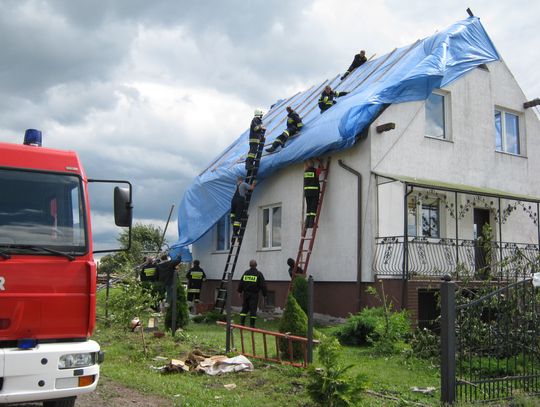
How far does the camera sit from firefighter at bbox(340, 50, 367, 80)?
18.1 meters

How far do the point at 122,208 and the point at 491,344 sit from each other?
15.2 feet

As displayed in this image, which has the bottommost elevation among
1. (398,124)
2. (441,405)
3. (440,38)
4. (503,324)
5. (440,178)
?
(441,405)

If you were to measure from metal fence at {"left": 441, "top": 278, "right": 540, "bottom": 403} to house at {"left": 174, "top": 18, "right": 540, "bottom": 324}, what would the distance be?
2759 mm

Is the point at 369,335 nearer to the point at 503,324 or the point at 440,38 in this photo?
the point at 503,324

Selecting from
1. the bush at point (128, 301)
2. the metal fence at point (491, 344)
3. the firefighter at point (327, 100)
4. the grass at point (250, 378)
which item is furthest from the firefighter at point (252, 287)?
the metal fence at point (491, 344)

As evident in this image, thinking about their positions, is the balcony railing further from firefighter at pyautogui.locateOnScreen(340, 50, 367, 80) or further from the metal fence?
firefighter at pyautogui.locateOnScreen(340, 50, 367, 80)

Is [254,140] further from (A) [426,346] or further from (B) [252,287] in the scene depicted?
(A) [426,346]

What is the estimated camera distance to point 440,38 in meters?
14.0

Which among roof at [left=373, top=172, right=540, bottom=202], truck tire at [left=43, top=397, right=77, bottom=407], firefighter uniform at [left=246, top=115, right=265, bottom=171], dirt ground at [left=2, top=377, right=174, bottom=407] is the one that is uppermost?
firefighter uniform at [left=246, top=115, right=265, bottom=171]

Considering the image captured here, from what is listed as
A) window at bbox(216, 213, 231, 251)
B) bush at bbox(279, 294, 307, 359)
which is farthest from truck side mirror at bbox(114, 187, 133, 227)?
window at bbox(216, 213, 231, 251)

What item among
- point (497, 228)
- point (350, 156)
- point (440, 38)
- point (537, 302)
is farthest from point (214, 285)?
point (537, 302)

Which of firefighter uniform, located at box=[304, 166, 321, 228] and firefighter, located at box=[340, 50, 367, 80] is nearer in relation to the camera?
firefighter uniform, located at box=[304, 166, 321, 228]

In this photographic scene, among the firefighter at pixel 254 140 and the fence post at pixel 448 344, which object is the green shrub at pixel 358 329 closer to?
the fence post at pixel 448 344

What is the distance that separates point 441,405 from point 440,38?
10.3 metres
